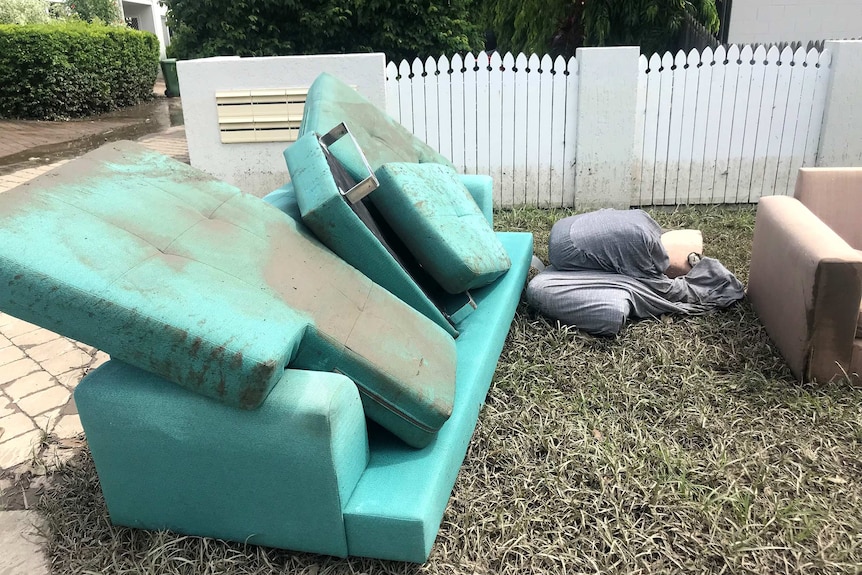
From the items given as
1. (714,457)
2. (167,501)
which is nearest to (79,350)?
(167,501)

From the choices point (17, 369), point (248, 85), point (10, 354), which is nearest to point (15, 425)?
point (17, 369)

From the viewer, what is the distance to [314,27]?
909 cm

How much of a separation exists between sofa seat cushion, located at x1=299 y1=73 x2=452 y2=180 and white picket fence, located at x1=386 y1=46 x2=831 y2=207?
6.55 ft

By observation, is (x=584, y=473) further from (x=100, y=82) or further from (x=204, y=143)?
(x=100, y=82)

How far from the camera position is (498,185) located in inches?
230

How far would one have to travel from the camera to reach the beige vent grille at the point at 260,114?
561cm

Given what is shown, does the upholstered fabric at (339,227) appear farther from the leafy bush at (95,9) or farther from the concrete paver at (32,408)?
the leafy bush at (95,9)

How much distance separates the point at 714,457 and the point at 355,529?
55.1 inches

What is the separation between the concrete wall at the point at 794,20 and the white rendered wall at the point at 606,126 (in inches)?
201

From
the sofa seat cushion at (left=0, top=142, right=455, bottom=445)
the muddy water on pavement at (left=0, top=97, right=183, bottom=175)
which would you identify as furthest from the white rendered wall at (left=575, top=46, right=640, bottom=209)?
the muddy water on pavement at (left=0, top=97, right=183, bottom=175)

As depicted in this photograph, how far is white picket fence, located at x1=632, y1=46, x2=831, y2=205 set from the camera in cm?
543

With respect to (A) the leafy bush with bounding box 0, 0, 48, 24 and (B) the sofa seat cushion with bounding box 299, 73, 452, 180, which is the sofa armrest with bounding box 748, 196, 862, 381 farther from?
(A) the leafy bush with bounding box 0, 0, 48, 24

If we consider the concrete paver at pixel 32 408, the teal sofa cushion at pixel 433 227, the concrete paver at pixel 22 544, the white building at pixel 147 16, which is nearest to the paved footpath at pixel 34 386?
the concrete paver at pixel 32 408

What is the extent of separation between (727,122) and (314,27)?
5.92 m
